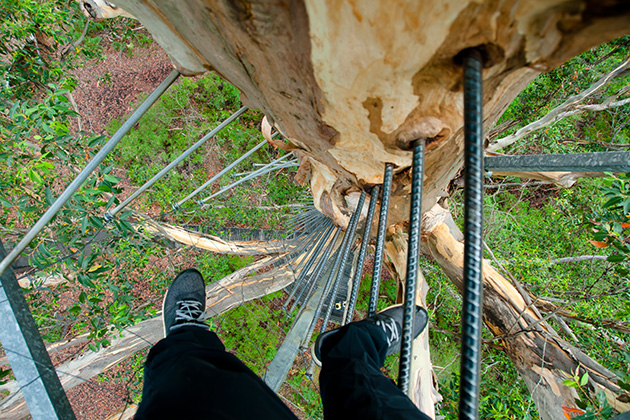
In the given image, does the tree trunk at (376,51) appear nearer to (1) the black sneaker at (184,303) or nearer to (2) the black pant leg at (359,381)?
(2) the black pant leg at (359,381)

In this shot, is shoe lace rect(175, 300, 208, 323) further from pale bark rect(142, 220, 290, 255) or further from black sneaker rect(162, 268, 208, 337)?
pale bark rect(142, 220, 290, 255)

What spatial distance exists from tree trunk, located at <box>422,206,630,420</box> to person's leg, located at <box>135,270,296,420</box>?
3.71 ft

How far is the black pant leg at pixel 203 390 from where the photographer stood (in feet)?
1.85

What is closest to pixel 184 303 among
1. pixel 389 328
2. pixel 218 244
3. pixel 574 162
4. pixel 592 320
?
pixel 218 244

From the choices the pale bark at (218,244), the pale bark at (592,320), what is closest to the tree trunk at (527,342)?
the pale bark at (592,320)

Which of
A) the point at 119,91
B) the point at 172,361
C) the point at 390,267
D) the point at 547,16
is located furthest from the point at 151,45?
the point at 547,16

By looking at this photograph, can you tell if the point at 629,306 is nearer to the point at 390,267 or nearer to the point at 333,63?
the point at 390,267

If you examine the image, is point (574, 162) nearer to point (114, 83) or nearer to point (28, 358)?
point (28, 358)

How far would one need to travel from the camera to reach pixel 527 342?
4.39ft

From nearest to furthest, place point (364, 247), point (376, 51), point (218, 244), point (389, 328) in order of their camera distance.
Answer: point (376, 51) < point (364, 247) < point (389, 328) < point (218, 244)

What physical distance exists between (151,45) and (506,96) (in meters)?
4.17

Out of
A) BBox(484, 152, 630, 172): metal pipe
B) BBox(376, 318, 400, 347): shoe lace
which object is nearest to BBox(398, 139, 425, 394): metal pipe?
BBox(484, 152, 630, 172): metal pipe

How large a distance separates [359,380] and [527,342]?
A: 1.05m

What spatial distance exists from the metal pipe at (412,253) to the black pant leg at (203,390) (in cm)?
34
